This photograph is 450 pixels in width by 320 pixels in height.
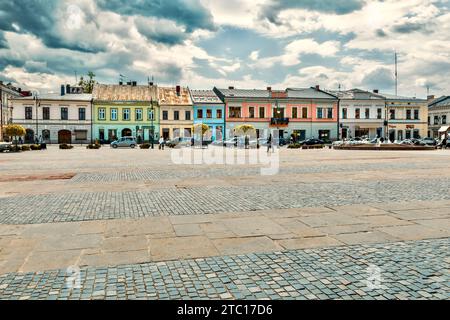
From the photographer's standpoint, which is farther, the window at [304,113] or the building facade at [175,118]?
the window at [304,113]

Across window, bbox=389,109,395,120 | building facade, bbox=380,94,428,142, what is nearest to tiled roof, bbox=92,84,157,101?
window, bbox=389,109,395,120

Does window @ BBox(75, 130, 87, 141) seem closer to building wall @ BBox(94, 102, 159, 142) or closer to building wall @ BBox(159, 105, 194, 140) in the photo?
building wall @ BBox(94, 102, 159, 142)

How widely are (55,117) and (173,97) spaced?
1786 cm

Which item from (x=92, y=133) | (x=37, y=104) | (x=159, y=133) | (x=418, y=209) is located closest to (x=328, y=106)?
(x=159, y=133)

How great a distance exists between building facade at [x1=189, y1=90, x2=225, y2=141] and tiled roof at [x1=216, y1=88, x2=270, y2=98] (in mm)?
2235

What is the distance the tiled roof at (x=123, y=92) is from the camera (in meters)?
59.7

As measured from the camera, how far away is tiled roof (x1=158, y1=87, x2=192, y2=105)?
60.6m

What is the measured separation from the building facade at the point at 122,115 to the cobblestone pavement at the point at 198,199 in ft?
160

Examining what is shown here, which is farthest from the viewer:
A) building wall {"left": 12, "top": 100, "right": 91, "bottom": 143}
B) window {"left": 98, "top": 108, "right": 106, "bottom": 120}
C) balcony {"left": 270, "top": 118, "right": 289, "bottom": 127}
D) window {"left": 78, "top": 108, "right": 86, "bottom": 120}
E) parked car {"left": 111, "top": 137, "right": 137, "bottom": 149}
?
balcony {"left": 270, "top": 118, "right": 289, "bottom": 127}

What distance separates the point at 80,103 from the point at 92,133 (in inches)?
187

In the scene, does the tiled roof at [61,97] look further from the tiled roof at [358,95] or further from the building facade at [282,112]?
the tiled roof at [358,95]

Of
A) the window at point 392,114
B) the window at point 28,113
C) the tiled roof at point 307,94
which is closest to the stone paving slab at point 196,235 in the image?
the window at point 28,113

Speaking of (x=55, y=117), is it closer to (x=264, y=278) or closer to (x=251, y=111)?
(x=251, y=111)
